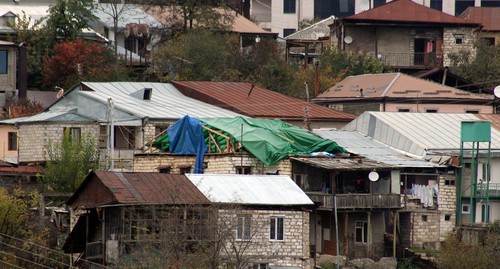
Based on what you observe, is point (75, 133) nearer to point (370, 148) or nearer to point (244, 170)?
point (244, 170)

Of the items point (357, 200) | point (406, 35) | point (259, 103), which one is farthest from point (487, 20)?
point (357, 200)

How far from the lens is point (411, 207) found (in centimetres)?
5634

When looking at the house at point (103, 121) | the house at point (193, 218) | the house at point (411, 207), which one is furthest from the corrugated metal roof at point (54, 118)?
the house at point (411, 207)

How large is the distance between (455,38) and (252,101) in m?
21.4

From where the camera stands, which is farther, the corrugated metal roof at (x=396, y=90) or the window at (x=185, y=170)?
the corrugated metal roof at (x=396, y=90)

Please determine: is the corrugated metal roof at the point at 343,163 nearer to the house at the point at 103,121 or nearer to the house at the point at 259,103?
the house at the point at 259,103

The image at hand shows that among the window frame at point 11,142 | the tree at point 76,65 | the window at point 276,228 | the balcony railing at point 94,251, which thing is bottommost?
the balcony railing at point 94,251

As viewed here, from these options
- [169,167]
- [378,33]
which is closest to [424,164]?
[169,167]

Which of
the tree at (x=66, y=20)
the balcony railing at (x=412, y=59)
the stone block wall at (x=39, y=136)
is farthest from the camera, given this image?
the balcony railing at (x=412, y=59)

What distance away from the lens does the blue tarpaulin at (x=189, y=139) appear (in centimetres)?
5669

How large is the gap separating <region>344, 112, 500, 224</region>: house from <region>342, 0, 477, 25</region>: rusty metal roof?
19877 mm

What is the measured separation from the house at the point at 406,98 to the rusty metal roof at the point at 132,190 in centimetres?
2359

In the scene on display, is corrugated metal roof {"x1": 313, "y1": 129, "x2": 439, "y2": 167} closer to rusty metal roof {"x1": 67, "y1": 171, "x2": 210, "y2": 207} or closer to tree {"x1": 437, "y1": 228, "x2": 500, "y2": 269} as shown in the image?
tree {"x1": 437, "y1": 228, "x2": 500, "y2": 269}

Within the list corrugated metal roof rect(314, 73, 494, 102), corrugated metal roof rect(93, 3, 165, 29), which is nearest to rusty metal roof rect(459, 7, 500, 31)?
corrugated metal roof rect(93, 3, 165, 29)
